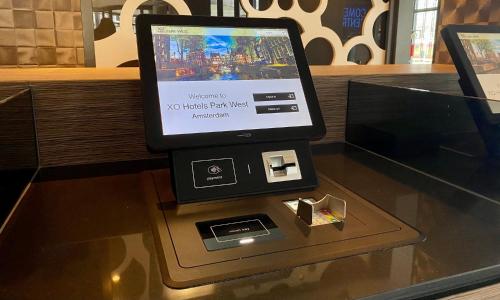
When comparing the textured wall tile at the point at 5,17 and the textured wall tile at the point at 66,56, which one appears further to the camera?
the textured wall tile at the point at 66,56

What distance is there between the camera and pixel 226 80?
2.45 ft

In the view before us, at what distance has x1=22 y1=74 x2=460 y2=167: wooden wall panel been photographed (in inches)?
31.7

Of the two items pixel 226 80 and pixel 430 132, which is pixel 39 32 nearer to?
pixel 226 80

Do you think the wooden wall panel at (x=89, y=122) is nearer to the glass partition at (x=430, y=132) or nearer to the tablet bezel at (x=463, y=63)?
the glass partition at (x=430, y=132)

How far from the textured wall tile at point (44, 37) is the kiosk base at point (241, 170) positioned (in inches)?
66.0

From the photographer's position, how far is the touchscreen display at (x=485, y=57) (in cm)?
89

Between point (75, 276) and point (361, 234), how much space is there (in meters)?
0.36

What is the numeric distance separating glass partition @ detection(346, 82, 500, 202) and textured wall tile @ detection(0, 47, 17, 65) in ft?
5.50

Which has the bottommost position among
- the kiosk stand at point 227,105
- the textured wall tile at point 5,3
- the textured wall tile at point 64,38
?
the kiosk stand at point 227,105

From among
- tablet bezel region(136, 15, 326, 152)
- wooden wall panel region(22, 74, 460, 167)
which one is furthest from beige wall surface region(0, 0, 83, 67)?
tablet bezel region(136, 15, 326, 152)

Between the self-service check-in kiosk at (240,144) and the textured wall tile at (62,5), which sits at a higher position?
the textured wall tile at (62,5)

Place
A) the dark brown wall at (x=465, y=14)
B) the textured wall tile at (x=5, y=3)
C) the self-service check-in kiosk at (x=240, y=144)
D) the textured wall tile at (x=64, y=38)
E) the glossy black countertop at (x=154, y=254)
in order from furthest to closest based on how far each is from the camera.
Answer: the textured wall tile at (x=64, y=38) → the textured wall tile at (x=5, y=3) → the dark brown wall at (x=465, y=14) → the self-service check-in kiosk at (x=240, y=144) → the glossy black countertop at (x=154, y=254)

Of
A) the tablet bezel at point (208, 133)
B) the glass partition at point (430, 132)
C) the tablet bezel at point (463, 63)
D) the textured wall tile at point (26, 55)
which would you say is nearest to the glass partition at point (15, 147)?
the tablet bezel at point (208, 133)

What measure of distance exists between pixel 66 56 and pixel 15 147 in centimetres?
158
